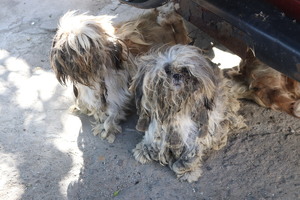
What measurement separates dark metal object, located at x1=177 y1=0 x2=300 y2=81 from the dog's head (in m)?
0.30

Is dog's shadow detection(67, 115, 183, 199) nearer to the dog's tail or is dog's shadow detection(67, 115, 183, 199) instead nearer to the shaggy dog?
the dog's tail

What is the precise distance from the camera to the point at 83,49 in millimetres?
3629

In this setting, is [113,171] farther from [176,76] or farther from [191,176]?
[176,76]

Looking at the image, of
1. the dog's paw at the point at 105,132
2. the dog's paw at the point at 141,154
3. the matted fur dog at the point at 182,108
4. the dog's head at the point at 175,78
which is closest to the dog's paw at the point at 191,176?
the matted fur dog at the point at 182,108

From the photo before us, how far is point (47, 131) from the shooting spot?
4.32 metres

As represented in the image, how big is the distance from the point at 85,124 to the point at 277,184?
2133 millimetres

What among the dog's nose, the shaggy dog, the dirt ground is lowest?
the dirt ground

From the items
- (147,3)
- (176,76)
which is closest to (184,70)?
(176,76)

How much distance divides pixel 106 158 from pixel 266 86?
1743 millimetres

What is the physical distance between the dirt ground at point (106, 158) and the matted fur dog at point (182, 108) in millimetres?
151

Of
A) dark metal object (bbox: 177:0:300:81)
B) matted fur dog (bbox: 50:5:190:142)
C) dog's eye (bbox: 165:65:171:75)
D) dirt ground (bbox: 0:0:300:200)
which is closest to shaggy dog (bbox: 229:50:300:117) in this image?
dirt ground (bbox: 0:0:300:200)

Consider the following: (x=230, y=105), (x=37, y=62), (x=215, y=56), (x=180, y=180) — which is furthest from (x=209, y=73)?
(x=37, y=62)

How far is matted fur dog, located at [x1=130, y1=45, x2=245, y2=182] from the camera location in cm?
307

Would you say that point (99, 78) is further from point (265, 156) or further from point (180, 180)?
point (265, 156)
